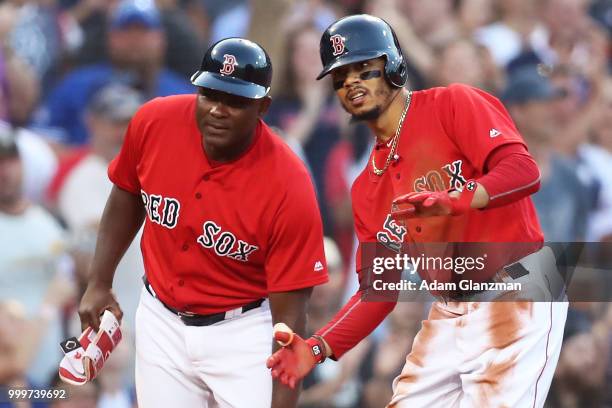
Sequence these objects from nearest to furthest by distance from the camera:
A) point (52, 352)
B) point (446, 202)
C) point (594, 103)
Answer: point (446, 202)
point (52, 352)
point (594, 103)

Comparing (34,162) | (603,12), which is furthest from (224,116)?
(603,12)

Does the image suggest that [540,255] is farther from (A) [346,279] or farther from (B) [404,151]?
(A) [346,279]

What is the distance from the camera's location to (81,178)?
7.48m

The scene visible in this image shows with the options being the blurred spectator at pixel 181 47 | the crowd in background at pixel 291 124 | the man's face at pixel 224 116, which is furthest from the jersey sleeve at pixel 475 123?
the blurred spectator at pixel 181 47

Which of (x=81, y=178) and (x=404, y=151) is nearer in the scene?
(x=404, y=151)

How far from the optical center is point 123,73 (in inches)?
306

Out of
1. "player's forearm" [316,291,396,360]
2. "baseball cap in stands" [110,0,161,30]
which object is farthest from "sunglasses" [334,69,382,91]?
"baseball cap in stands" [110,0,161,30]

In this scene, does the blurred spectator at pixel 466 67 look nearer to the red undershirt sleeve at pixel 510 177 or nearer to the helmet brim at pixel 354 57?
the helmet brim at pixel 354 57

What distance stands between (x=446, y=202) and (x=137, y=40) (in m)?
4.31

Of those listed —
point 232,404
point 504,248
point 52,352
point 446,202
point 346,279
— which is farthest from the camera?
point 346,279

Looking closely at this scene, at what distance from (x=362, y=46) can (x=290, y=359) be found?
130cm

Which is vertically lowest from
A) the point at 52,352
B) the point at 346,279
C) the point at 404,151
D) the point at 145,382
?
the point at 52,352

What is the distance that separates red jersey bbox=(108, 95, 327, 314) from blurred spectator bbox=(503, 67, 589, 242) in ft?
11.5

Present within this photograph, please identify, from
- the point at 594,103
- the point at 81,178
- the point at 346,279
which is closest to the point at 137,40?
the point at 81,178
